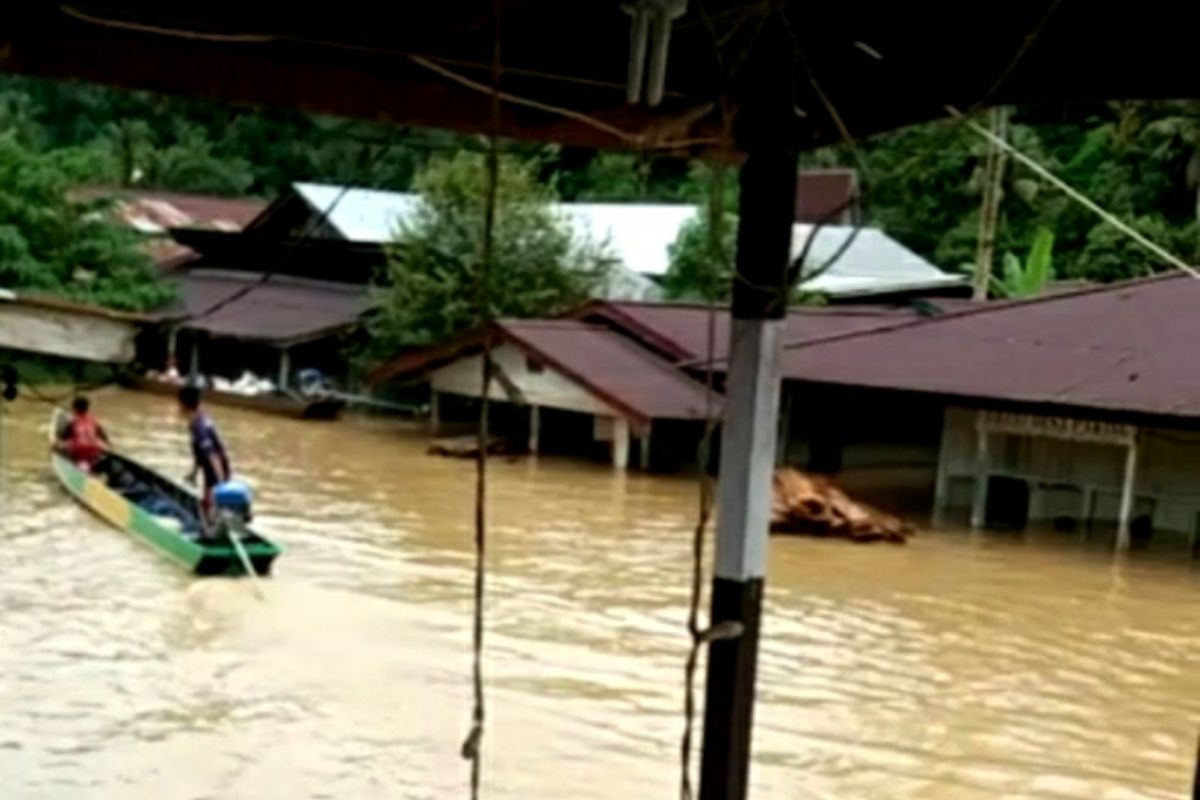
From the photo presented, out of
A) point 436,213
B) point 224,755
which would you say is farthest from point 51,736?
point 436,213

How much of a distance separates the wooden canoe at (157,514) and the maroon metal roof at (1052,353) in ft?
15.3

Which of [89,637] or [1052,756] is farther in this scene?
[89,637]

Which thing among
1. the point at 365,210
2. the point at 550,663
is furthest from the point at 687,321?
the point at 550,663

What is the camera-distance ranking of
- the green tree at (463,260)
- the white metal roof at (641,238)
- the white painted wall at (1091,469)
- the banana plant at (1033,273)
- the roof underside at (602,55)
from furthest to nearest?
the white metal roof at (641,238) < the green tree at (463,260) < the banana plant at (1033,273) < the white painted wall at (1091,469) < the roof underside at (602,55)

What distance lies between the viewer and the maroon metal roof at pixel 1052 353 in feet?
42.6


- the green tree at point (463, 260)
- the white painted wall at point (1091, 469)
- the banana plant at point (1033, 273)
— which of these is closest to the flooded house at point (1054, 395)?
the white painted wall at point (1091, 469)

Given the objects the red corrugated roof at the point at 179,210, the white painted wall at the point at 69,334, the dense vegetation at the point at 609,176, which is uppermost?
the dense vegetation at the point at 609,176

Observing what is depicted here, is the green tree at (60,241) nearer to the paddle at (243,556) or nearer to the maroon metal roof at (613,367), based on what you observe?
the maroon metal roof at (613,367)

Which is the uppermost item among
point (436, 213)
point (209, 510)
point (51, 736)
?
point (436, 213)

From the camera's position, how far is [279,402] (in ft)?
66.5

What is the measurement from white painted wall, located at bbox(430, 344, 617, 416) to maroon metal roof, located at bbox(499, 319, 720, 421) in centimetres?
18

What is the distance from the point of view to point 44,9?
2.47m

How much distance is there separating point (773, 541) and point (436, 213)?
7.45 metres

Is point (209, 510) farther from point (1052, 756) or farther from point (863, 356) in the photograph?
point (863, 356)
